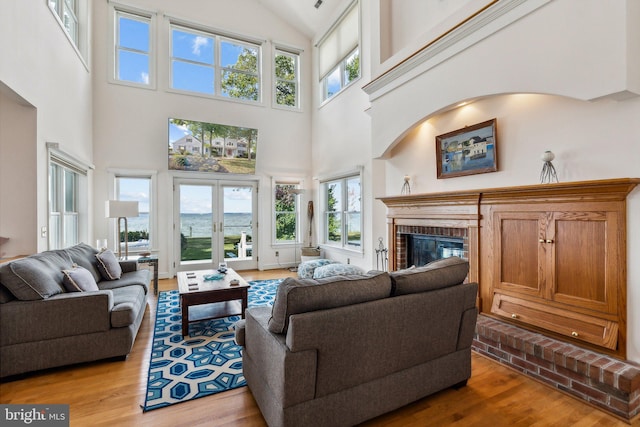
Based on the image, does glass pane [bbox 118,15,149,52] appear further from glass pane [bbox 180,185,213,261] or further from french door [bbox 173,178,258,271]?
glass pane [bbox 180,185,213,261]

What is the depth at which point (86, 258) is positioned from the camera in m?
3.83

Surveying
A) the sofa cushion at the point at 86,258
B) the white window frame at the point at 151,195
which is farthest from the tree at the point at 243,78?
the sofa cushion at the point at 86,258

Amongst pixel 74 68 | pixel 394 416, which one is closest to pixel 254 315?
pixel 394 416

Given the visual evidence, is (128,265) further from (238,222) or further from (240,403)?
(240,403)

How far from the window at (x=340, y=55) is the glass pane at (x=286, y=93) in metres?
0.76

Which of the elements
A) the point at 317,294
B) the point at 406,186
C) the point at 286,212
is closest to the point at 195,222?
the point at 286,212

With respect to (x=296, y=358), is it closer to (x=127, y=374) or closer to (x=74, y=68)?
(x=127, y=374)

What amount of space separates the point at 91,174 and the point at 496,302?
256 inches

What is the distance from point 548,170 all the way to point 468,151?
35.5 inches

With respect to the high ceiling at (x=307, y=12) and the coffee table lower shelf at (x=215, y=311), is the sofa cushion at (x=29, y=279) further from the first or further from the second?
the high ceiling at (x=307, y=12)

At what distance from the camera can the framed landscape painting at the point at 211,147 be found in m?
6.04

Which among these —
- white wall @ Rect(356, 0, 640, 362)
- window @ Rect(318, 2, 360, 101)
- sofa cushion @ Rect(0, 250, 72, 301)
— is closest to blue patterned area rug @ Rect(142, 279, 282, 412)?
sofa cushion @ Rect(0, 250, 72, 301)

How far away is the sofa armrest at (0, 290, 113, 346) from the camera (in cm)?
243

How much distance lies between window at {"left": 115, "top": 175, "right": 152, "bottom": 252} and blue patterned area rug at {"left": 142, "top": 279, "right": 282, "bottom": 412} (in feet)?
8.23
